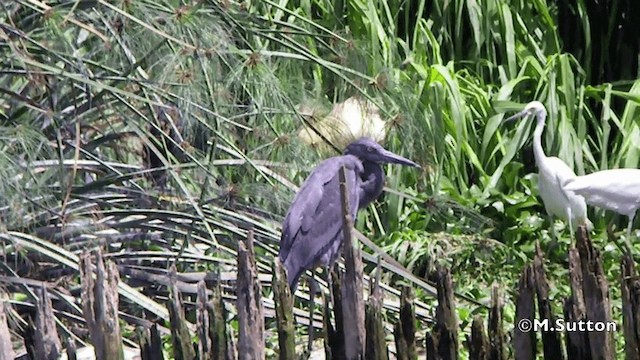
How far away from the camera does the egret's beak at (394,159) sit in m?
5.12

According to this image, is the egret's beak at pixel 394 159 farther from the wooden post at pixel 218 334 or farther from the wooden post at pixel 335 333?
the wooden post at pixel 218 334

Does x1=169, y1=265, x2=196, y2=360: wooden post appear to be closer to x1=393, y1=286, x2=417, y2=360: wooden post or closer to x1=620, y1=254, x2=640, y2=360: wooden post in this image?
x1=393, y1=286, x2=417, y2=360: wooden post

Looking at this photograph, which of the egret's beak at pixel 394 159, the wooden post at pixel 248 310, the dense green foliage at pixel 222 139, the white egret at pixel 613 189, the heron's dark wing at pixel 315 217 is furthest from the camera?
the white egret at pixel 613 189

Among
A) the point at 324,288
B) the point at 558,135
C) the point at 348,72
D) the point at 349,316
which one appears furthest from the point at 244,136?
the point at 558,135

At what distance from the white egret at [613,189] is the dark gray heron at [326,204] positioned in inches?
45.4

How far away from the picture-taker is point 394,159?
5176mm

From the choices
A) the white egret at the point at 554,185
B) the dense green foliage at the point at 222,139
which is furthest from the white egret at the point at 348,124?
the white egret at the point at 554,185

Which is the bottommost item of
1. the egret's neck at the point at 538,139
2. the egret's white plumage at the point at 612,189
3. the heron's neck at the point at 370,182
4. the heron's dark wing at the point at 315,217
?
the heron's dark wing at the point at 315,217

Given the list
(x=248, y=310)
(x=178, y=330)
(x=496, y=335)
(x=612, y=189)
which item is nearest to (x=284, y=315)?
(x=248, y=310)

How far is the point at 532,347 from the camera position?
3236mm

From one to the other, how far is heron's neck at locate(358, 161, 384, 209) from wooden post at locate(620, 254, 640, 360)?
214cm

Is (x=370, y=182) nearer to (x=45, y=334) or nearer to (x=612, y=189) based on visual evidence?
(x=612, y=189)

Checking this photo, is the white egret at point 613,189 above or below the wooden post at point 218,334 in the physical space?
above

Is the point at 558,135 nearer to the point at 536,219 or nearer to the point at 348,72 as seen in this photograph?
the point at 536,219
